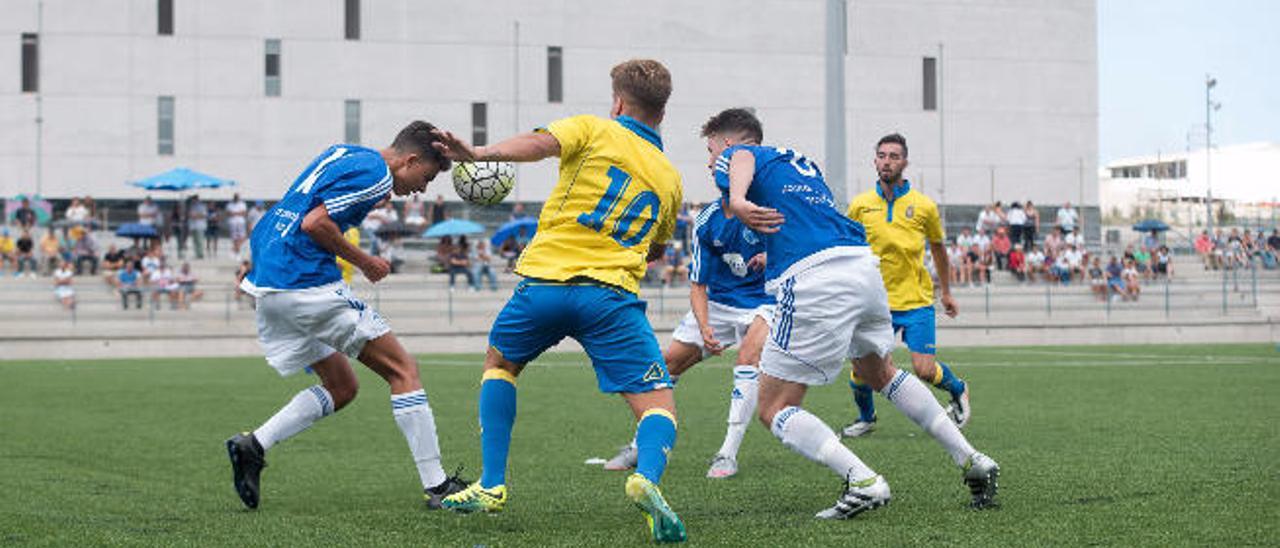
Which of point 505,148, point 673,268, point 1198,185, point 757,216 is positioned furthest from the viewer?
point 1198,185

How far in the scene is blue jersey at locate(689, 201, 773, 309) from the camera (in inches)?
410

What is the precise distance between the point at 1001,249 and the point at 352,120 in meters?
22.1

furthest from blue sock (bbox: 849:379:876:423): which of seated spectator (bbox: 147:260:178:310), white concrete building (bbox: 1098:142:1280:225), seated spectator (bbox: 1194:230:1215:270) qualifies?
white concrete building (bbox: 1098:142:1280:225)

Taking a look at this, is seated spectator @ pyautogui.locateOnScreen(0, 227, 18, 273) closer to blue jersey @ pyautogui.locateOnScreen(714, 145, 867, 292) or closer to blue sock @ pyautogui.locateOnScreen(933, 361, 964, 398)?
blue sock @ pyautogui.locateOnScreen(933, 361, 964, 398)

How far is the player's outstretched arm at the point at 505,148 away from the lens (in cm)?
630

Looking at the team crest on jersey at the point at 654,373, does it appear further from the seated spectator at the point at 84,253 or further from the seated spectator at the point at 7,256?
the seated spectator at the point at 7,256

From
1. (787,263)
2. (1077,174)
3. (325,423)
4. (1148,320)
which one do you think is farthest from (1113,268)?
(787,263)

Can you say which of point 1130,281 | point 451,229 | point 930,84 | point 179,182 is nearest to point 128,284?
point 179,182

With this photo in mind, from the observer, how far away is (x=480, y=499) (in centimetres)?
711

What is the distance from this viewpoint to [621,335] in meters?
6.80

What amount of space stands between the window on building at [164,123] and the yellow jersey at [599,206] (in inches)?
1814

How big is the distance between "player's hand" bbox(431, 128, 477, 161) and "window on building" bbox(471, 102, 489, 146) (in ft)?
151

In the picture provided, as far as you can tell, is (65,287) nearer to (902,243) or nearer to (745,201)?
(902,243)

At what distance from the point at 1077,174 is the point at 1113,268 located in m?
20.8
